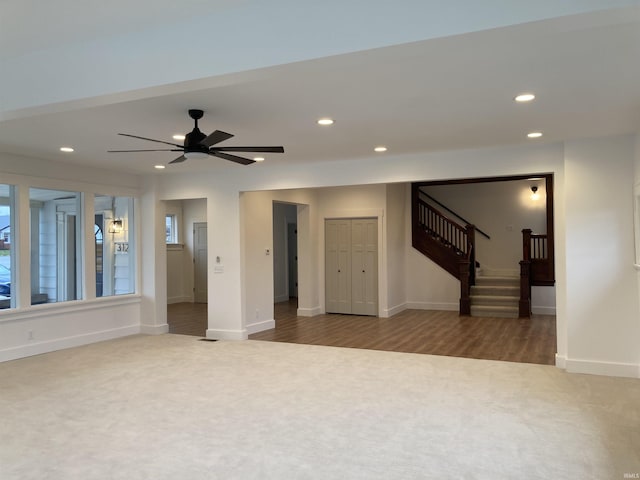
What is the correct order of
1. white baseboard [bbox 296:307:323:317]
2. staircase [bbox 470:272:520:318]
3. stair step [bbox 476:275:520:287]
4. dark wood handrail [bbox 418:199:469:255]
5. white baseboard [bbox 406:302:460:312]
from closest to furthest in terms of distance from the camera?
staircase [bbox 470:272:520:318]
white baseboard [bbox 296:307:323:317]
white baseboard [bbox 406:302:460:312]
stair step [bbox 476:275:520:287]
dark wood handrail [bbox 418:199:469:255]

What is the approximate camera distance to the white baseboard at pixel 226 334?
747 cm

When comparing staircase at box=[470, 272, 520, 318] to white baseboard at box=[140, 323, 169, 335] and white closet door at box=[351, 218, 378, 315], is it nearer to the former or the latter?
white closet door at box=[351, 218, 378, 315]

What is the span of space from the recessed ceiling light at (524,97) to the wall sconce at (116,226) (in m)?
6.26

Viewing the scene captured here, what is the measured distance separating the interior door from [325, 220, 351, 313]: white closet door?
3.50 metres

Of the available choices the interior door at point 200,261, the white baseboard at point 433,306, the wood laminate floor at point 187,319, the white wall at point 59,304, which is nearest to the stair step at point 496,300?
the white baseboard at point 433,306

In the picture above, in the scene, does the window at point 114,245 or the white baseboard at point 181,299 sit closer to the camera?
the window at point 114,245

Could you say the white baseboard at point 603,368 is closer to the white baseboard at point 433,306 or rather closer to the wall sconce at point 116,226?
the white baseboard at point 433,306

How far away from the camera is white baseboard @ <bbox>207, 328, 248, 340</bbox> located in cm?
747

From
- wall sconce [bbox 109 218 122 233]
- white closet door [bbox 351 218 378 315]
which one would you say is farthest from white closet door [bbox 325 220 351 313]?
wall sconce [bbox 109 218 122 233]

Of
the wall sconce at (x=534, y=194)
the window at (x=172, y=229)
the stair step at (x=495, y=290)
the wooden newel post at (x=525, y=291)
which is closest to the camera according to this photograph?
the wooden newel post at (x=525, y=291)

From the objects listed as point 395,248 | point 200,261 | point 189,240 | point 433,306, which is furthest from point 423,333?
point 189,240

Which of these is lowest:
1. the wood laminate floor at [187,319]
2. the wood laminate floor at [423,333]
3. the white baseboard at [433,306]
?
the wood laminate floor at [423,333]

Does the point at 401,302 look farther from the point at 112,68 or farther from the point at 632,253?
the point at 112,68

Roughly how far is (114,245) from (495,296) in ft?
23.7
